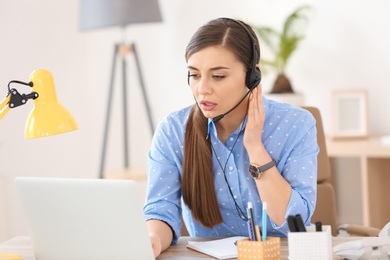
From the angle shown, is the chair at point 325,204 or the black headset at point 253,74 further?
the chair at point 325,204

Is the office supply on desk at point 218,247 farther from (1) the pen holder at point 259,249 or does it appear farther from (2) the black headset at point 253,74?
(2) the black headset at point 253,74

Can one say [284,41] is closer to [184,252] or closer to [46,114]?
[184,252]

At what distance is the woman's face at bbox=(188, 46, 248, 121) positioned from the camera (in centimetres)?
197

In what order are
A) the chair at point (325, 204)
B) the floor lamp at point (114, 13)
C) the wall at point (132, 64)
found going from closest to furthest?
1. the chair at point (325, 204)
2. the wall at point (132, 64)
3. the floor lamp at point (114, 13)

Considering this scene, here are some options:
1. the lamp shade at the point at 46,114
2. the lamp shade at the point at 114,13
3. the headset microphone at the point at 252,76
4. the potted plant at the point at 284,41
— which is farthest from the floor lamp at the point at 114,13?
the lamp shade at the point at 46,114

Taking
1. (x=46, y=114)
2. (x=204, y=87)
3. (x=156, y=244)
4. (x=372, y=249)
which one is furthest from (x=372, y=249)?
(x=46, y=114)

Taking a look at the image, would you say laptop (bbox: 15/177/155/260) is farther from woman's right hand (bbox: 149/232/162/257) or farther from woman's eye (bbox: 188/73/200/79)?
woman's eye (bbox: 188/73/200/79)

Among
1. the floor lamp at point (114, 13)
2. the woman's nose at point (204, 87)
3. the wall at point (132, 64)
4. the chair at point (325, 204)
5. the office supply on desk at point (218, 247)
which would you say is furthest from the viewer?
the floor lamp at point (114, 13)

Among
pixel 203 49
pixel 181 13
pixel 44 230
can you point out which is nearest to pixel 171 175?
pixel 203 49

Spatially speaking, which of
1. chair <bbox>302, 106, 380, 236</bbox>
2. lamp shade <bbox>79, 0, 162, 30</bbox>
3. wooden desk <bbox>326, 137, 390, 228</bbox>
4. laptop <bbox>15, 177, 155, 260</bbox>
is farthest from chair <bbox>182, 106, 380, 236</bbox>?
lamp shade <bbox>79, 0, 162, 30</bbox>

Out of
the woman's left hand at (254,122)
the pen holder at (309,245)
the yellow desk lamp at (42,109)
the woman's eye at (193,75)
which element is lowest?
the pen holder at (309,245)

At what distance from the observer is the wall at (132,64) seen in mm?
3939

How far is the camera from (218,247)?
71.4 inches

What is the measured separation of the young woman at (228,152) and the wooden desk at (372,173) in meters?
1.54
